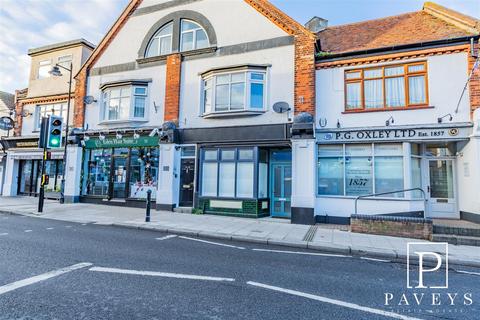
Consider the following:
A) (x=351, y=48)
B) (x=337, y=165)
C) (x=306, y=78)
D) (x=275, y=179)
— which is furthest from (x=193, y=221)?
(x=351, y=48)

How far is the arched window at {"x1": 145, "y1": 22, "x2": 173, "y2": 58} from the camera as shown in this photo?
15.3 metres

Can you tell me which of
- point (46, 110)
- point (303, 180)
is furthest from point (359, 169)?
point (46, 110)

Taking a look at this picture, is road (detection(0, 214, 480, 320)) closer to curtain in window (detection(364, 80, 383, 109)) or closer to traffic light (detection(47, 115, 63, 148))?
traffic light (detection(47, 115, 63, 148))

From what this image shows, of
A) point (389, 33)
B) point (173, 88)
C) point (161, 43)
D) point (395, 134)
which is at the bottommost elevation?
point (395, 134)

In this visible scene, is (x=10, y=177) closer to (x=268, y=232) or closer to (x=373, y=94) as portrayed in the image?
(x=268, y=232)

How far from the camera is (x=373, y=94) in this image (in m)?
11.6

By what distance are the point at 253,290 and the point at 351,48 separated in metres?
11.2

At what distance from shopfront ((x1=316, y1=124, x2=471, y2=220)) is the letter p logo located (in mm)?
2761

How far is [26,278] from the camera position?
15.2ft

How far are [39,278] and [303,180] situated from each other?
910 centimetres

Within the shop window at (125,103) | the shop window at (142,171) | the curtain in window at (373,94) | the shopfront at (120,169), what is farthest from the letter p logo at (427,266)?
the shop window at (125,103)

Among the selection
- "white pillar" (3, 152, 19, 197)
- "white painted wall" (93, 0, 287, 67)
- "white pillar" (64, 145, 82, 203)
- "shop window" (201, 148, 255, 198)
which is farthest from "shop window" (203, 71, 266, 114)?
"white pillar" (3, 152, 19, 197)

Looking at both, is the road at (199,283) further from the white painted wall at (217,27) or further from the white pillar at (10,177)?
the white pillar at (10,177)

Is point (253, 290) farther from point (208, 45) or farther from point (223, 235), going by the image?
point (208, 45)
